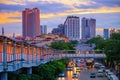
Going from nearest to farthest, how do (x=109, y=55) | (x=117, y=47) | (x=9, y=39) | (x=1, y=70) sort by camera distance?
Result: 1. (x=1, y=70)
2. (x=9, y=39)
3. (x=117, y=47)
4. (x=109, y=55)

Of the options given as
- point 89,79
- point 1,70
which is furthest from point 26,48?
point 89,79

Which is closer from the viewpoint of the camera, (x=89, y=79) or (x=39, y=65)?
(x=39, y=65)

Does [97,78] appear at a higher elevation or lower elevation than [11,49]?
lower

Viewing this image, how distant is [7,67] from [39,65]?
23757 mm

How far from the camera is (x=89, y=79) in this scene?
79.2 metres

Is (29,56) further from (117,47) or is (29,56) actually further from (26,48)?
(117,47)

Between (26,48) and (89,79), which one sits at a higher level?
(26,48)

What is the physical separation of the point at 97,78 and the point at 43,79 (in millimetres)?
29967

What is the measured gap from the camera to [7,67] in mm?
31406

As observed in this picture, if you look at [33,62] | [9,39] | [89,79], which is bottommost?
[89,79]

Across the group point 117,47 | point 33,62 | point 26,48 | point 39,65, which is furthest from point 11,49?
point 117,47

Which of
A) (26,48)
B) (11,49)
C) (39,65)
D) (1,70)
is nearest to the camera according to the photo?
(1,70)

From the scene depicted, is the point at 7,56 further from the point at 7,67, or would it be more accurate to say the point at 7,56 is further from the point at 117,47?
the point at 117,47

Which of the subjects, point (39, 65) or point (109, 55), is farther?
point (109, 55)
